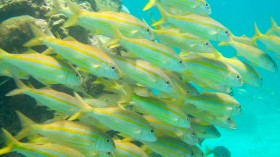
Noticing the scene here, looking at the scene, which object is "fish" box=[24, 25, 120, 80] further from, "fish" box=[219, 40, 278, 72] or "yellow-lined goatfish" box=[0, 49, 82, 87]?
"fish" box=[219, 40, 278, 72]

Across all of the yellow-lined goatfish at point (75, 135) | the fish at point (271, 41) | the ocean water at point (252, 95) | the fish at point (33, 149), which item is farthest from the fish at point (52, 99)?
the ocean water at point (252, 95)

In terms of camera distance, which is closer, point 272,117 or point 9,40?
point 9,40

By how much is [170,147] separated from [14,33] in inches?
138

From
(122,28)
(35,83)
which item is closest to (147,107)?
(122,28)

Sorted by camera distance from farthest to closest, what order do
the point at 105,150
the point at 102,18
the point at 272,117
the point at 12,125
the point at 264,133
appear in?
the point at 264,133, the point at 272,117, the point at 12,125, the point at 102,18, the point at 105,150

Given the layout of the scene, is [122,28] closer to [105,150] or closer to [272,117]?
[105,150]

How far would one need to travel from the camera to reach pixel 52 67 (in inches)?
153

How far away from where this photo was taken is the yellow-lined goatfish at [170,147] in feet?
15.3

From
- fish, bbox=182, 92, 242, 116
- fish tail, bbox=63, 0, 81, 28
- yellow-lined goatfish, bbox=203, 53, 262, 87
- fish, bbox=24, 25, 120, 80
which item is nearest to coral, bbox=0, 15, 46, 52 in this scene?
fish tail, bbox=63, 0, 81, 28

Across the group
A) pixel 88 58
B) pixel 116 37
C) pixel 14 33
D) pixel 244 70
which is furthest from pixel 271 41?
pixel 14 33

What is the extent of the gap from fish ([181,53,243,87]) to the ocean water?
45.7 feet

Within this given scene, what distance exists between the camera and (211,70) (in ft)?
15.5

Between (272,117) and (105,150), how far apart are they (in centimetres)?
3274

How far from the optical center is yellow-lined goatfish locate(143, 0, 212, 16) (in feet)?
16.9
